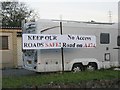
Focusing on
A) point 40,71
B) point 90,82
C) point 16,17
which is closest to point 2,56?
point 40,71

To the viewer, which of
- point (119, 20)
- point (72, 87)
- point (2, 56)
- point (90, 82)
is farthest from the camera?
point (2, 56)

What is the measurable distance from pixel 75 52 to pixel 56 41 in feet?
5.83

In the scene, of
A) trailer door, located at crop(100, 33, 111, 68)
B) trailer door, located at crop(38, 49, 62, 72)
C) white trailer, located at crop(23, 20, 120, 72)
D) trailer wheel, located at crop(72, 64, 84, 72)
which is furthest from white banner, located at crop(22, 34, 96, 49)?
trailer wheel, located at crop(72, 64, 84, 72)

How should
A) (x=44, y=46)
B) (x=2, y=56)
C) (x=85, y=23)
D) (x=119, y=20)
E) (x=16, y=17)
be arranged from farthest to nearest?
(x=16, y=17)
(x=2, y=56)
(x=119, y=20)
(x=85, y=23)
(x=44, y=46)

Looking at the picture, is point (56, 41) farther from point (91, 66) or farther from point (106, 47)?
point (106, 47)

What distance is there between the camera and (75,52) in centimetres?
1556

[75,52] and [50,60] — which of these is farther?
[75,52]

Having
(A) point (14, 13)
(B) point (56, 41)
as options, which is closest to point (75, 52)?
(B) point (56, 41)

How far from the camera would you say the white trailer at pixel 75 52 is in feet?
→ 48.9

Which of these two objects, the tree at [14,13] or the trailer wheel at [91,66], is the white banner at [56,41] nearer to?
the trailer wheel at [91,66]

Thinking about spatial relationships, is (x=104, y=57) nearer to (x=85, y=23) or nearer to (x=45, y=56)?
(x=85, y=23)

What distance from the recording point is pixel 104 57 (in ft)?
53.8

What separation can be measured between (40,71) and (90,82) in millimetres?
4904

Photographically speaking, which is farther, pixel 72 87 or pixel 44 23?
pixel 44 23
